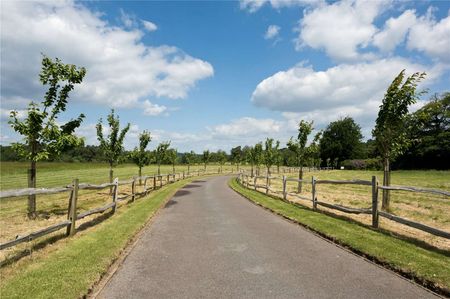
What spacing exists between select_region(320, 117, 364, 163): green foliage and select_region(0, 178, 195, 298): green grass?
111875 millimetres

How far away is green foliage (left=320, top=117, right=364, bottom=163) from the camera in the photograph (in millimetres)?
115812

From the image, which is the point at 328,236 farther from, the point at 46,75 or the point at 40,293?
the point at 46,75

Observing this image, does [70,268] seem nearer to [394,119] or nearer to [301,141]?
[394,119]

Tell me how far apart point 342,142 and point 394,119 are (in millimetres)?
105942

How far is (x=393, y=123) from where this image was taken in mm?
16234

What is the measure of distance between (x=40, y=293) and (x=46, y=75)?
1153cm

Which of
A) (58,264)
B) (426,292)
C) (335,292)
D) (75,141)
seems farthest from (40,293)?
(75,141)

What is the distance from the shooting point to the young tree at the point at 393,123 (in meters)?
15.5

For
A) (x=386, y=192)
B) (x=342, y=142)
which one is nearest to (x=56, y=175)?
(x=386, y=192)

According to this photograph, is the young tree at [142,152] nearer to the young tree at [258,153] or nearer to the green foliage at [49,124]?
the green foliage at [49,124]

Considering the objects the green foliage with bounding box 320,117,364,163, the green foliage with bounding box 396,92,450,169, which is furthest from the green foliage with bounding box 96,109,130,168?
the green foliage with bounding box 320,117,364,163

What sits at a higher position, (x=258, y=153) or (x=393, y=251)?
(x=258, y=153)

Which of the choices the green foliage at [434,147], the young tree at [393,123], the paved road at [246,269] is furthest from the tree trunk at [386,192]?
the green foliage at [434,147]

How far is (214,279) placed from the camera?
6156 mm
